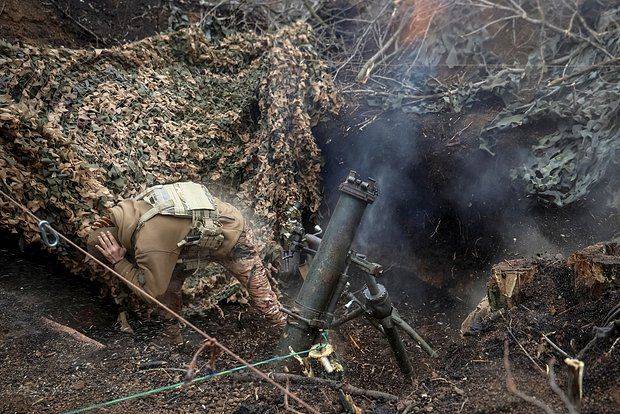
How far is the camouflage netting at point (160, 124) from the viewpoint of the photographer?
16.0 ft

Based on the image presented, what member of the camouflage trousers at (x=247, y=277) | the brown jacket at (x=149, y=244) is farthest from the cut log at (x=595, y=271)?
the brown jacket at (x=149, y=244)

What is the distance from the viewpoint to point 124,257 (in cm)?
413

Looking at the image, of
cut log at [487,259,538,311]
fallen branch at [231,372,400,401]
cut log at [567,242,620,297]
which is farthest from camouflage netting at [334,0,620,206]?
fallen branch at [231,372,400,401]

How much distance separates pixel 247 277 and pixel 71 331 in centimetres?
157

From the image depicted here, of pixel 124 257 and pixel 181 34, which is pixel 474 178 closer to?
pixel 124 257

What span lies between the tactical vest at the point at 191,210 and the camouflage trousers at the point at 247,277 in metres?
0.35

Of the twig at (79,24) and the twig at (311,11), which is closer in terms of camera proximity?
the twig at (79,24)

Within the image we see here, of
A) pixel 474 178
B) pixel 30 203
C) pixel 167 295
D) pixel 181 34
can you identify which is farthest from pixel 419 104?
pixel 30 203

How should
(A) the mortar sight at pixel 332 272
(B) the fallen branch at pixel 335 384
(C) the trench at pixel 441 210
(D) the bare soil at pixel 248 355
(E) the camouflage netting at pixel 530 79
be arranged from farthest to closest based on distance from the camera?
(C) the trench at pixel 441 210
(E) the camouflage netting at pixel 530 79
(A) the mortar sight at pixel 332 272
(B) the fallen branch at pixel 335 384
(D) the bare soil at pixel 248 355

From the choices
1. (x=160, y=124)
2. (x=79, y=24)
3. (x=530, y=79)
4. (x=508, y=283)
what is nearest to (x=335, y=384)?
(x=508, y=283)

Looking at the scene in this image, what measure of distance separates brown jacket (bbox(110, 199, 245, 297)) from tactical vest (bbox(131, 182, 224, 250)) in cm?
5

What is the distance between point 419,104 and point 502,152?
1.38 metres

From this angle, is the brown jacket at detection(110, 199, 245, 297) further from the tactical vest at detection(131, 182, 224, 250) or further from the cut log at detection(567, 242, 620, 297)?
the cut log at detection(567, 242, 620, 297)

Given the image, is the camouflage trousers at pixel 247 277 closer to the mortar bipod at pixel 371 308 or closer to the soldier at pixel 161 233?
the soldier at pixel 161 233
